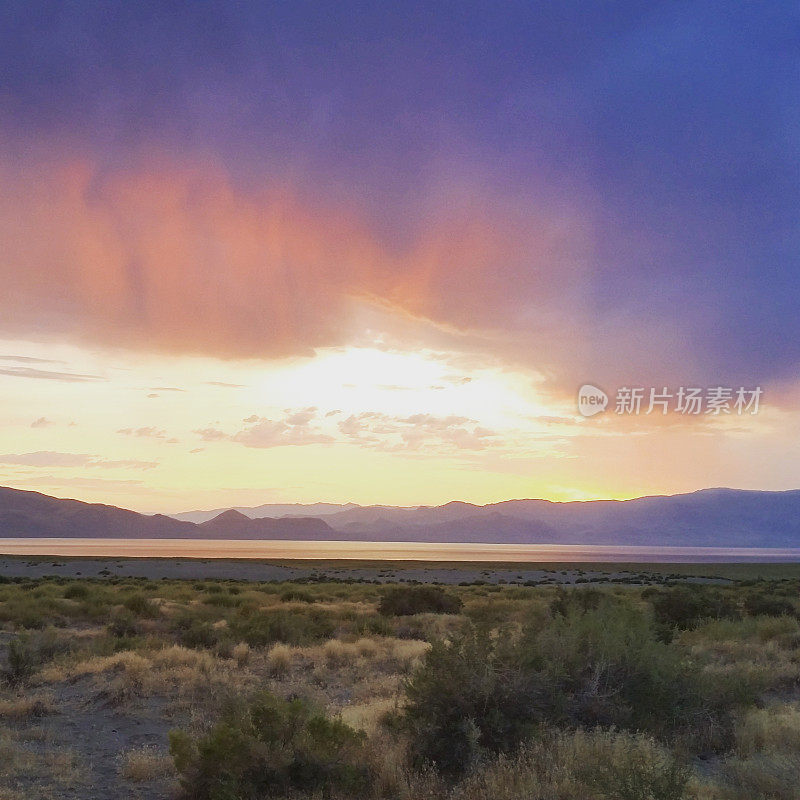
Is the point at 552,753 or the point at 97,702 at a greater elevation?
the point at 552,753

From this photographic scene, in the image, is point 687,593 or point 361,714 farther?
→ point 687,593

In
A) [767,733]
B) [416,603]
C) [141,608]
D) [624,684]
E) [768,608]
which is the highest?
[624,684]

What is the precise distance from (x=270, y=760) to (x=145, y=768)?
261 cm

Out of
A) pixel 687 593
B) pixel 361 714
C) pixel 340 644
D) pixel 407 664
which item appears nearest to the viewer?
pixel 361 714

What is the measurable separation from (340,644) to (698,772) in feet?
38.2

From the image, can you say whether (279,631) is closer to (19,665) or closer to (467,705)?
(19,665)

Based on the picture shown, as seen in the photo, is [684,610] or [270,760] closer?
[270,760]

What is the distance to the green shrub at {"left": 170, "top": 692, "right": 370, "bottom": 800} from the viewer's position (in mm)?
7301

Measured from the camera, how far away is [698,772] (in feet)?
27.7

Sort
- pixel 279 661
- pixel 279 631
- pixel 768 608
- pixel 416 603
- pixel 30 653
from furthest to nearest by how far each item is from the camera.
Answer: pixel 416 603 → pixel 768 608 → pixel 279 631 → pixel 279 661 → pixel 30 653

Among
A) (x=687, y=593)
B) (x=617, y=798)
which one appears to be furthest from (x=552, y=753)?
(x=687, y=593)

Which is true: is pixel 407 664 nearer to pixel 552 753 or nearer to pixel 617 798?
pixel 552 753

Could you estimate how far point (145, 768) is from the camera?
896 centimetres

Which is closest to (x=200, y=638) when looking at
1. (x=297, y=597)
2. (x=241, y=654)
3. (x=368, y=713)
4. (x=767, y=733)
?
(x=241, y=654)
